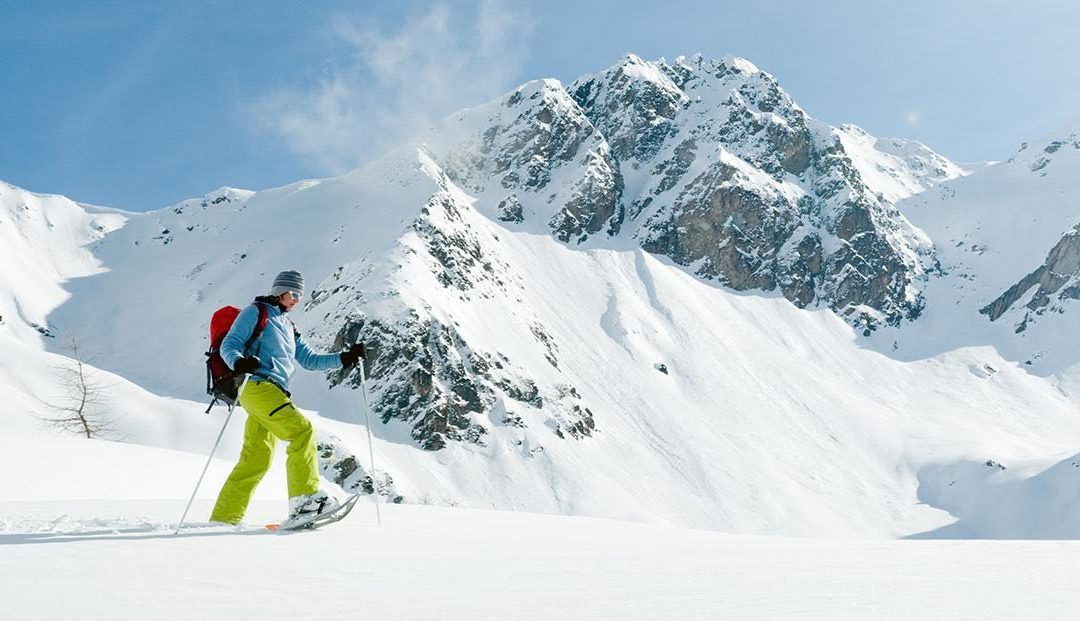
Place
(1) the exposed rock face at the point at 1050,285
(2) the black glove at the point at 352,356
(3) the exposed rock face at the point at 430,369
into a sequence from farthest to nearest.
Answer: (1) the exposed rock face at the point at 1050,285, (3) the exposed rock face at the point at 430,369, (2) the black glove at the point at 352,356

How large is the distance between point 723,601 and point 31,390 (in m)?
47.1

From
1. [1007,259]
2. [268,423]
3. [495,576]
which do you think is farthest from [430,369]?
[1007,259]

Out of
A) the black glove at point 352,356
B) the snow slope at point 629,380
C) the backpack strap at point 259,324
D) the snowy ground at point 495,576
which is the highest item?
the snow slope at point 629,380

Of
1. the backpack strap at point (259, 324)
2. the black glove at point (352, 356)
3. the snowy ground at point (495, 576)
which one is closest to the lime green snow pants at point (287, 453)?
the backpack strap at point (259, 324)

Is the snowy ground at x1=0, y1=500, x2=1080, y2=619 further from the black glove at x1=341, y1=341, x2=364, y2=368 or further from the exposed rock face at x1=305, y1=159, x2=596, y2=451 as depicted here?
the exposed rock face at x1=305, y1=159, x2=596, y2=451

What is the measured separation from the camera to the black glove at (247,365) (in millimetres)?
5883

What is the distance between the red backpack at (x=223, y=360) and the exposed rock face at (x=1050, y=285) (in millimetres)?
149549

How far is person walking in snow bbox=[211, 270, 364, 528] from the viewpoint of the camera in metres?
6.02

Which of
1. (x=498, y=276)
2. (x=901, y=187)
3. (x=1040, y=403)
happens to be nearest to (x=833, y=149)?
(x=901, y=187)

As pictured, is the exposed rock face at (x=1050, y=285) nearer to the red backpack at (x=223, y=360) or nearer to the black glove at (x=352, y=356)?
the black glove at (x=352, y=356)

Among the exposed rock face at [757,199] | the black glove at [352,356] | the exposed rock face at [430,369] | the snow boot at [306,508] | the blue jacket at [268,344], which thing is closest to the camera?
the snow boot at [306,508]

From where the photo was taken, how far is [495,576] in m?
4.05

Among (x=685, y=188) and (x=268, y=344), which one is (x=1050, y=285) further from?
(x=268, y=344)

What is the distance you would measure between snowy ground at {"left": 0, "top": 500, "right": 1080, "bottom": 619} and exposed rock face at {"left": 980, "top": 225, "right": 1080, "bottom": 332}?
149 m
